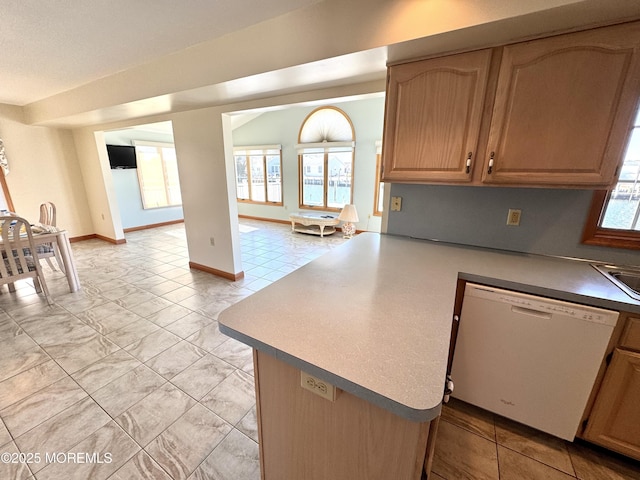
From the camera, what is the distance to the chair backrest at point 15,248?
7.98 ft

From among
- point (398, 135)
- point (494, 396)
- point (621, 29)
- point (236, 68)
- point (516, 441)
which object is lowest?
point (516, 441)

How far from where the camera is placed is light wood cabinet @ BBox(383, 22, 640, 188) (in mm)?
1162

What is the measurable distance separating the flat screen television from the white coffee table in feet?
12.8

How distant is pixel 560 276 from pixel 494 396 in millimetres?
779

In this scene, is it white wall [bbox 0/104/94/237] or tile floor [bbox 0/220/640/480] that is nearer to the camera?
tile floor [bbox 0/220/640/480]

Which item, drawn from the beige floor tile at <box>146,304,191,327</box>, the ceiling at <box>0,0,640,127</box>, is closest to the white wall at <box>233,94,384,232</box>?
the ceiling at <box>0,0,640,127</box>

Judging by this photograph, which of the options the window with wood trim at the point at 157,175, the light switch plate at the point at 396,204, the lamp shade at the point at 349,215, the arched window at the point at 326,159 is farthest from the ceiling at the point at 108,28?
the arched window at the point at 326,159

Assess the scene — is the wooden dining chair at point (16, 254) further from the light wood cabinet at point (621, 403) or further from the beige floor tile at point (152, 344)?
the light wood cabinet at point (621, 403)

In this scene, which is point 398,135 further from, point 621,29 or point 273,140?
point 273,140

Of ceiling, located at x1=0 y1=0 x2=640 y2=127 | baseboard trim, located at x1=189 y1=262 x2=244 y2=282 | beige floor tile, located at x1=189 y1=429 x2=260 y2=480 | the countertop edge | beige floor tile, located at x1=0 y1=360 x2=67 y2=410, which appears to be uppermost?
ceiling, located at x1=0 y1=0 x2=640 y2=127

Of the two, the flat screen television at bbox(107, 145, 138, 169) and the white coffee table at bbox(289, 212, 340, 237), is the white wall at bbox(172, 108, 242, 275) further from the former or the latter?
the flat screen television at bbox(107, 145, 138, 169)

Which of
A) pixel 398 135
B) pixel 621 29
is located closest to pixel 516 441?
pixel 398 135

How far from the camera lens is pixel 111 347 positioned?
2182mm

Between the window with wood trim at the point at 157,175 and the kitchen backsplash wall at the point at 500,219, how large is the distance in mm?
5573
